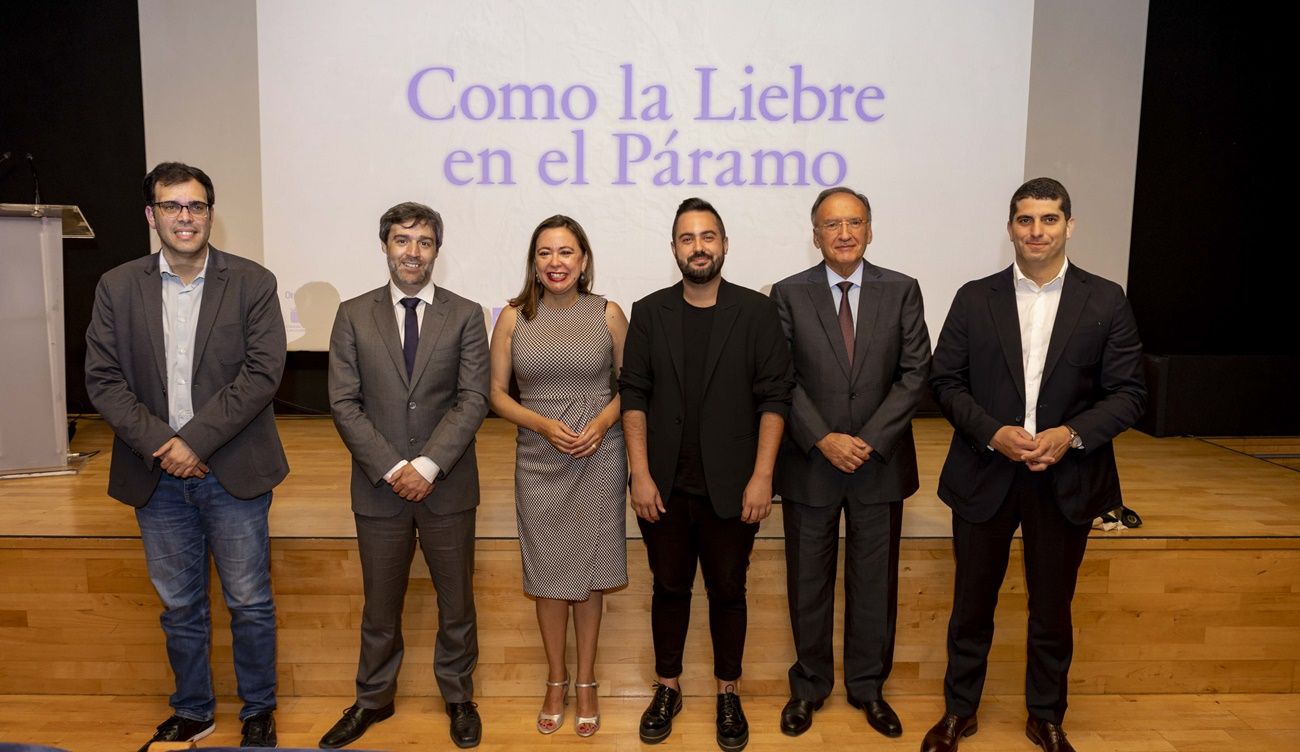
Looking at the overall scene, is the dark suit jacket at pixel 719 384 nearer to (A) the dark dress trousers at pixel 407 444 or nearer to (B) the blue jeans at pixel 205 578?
(A) the dark dress trousers at pixel 407 444

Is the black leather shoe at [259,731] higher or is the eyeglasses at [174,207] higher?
the eyeglasses at [174,207]

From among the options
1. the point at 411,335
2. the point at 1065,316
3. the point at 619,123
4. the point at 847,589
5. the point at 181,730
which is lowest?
the point at 181,730

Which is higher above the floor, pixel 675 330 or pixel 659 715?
pixel 675 330

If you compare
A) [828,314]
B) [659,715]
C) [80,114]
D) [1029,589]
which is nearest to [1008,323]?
[828,314]

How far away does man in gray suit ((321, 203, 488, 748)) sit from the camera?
8.43 feet

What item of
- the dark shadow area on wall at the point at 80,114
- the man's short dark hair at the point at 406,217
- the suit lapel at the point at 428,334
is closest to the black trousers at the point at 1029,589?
the suit lapel at the point at 428,334

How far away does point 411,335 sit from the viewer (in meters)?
2.64

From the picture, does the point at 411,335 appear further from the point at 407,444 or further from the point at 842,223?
the point at 842,223

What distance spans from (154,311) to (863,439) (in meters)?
2.05

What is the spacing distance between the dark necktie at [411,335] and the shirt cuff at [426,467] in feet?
0.82

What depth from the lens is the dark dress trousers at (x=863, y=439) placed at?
8.76ft

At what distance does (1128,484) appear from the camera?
4.10 metres

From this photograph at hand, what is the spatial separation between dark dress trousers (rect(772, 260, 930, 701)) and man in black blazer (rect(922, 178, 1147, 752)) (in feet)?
0.44

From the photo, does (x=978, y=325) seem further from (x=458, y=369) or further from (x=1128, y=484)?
(x=1128, y=484)
